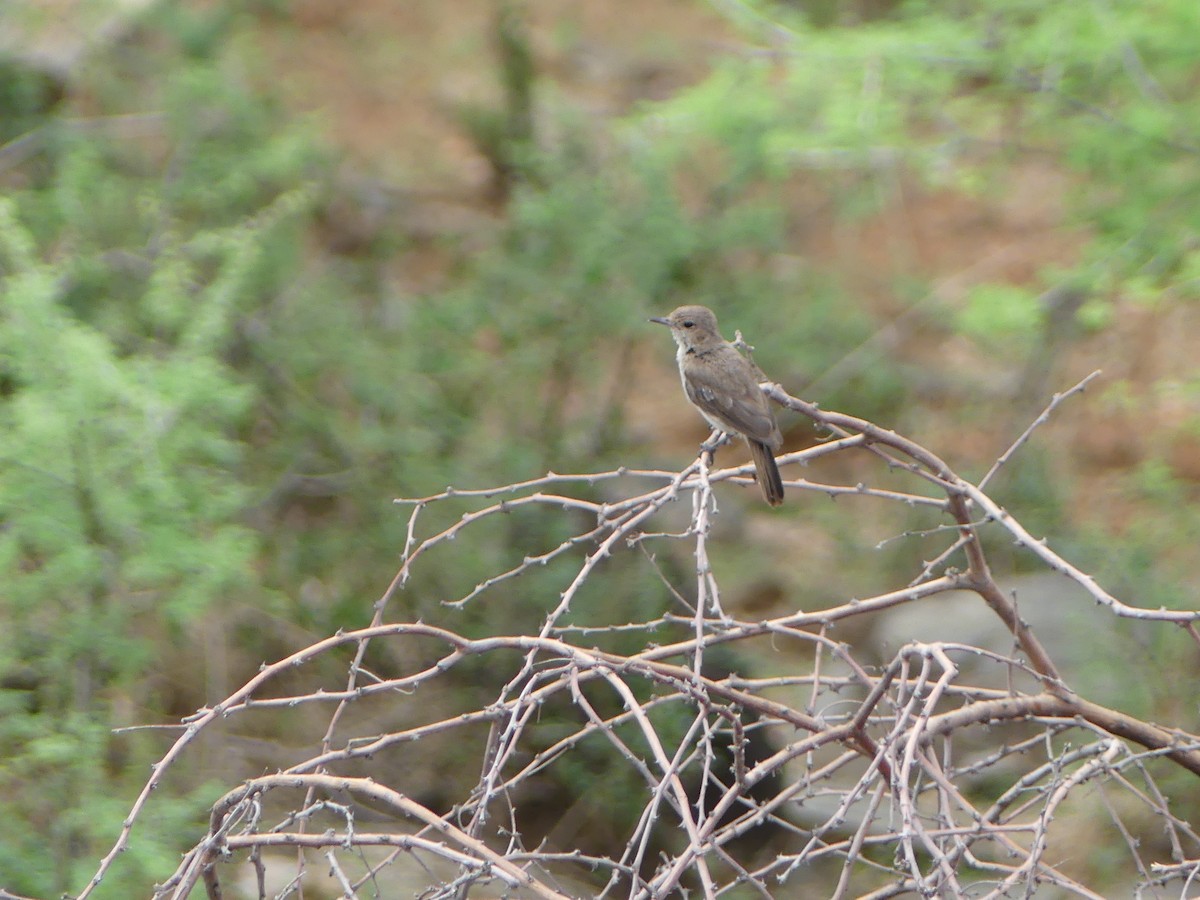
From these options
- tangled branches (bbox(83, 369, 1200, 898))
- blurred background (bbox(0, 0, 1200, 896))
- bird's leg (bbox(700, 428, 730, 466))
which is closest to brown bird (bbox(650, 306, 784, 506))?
bird's leg (bbox(700, 428, 730, 466))

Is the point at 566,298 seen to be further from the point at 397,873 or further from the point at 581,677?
the point at 581,677

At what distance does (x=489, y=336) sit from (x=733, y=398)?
19.8 ft

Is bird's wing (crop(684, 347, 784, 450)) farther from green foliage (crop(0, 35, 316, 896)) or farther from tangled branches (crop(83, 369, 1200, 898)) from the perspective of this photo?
green foliage (crop(0, 35, 316, 896))

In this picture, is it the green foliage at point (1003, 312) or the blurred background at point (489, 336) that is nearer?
the blurred background at point (489, 336)

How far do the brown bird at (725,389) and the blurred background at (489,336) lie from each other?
1.68m

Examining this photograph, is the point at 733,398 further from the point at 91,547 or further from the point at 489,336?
the point at 489,336

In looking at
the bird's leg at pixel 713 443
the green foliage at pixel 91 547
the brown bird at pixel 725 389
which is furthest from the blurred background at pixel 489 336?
the bird's leg at pixel 713 443

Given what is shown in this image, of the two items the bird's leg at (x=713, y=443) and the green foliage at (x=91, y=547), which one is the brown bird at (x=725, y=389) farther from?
the green foliage at (x=91, y=547)

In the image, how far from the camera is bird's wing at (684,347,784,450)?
562 centimetres

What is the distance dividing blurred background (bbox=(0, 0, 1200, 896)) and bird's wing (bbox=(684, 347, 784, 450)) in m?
→ 1.80

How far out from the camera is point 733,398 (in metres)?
5.71

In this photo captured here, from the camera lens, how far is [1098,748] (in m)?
3.05

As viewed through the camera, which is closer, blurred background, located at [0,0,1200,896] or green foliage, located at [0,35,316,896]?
green foliage, located at [0,35,316,896]

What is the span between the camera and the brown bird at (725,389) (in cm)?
559
